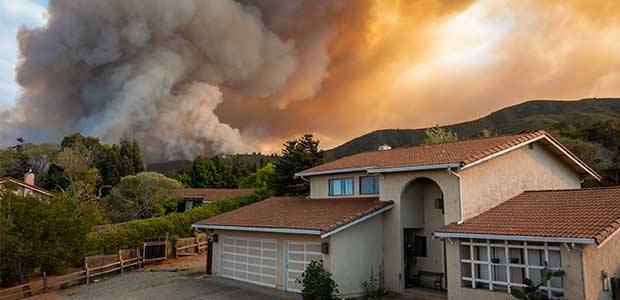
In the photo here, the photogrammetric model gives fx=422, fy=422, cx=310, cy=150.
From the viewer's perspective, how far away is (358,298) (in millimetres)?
14641

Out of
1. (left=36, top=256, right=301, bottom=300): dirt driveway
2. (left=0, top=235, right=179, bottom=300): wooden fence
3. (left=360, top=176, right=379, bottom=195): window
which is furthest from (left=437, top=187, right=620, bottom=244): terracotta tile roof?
(left=0, top=235, right=179, bottom=300): wooden fence

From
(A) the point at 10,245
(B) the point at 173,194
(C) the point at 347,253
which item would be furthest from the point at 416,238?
(B) the point at 173,194

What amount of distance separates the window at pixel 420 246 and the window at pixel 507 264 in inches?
137

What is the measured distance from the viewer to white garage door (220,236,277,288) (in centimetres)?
1727

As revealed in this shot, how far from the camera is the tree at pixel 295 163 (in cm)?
3634

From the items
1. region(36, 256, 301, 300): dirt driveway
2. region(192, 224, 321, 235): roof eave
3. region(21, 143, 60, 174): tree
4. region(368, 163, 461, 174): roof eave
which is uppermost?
region(21, 143, 60, 174): tree

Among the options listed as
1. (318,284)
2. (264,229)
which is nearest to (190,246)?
(264,229)

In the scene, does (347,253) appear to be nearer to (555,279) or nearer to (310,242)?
(310,242)

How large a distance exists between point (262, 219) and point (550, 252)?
10914 mm

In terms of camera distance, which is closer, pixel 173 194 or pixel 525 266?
pixel 525 266

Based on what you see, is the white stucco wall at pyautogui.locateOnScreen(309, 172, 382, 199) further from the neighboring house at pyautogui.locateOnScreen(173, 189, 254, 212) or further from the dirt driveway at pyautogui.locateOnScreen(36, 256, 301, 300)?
the neighboring house at pyautogui.locateOnScreen(173, 189, 254, 212)

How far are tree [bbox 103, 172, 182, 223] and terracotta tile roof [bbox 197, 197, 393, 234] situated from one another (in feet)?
83.2

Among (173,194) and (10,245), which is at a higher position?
(173,194)

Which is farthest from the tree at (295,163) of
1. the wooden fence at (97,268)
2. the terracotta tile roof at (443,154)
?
the terracotta tile roof at (443,154)
